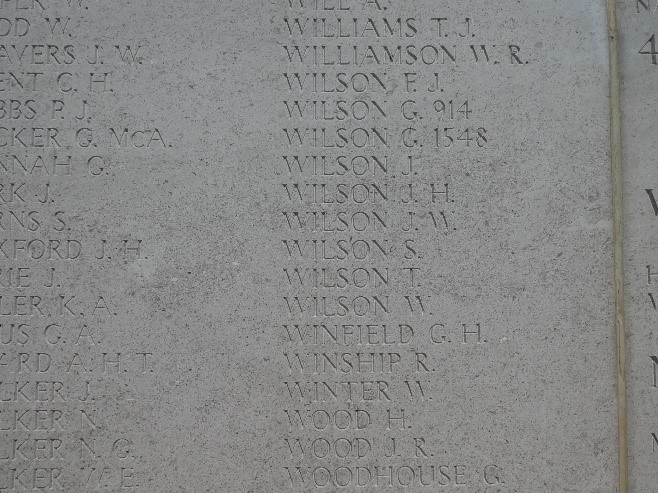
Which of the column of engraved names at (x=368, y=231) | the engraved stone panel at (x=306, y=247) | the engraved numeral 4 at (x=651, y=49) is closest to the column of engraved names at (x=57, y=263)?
the engraved stone panel at (x=306, y=247)

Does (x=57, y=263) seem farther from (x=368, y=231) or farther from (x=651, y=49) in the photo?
(x=651, y=49)

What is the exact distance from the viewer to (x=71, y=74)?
3.58 m

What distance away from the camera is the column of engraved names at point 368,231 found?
3430 millimetres

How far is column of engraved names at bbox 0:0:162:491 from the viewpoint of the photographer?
3404 millimetres

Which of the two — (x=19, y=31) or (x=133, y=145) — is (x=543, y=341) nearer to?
(x=133, y=145)

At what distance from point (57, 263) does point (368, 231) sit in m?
1.54

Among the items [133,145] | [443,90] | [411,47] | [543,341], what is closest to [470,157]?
[443,90]

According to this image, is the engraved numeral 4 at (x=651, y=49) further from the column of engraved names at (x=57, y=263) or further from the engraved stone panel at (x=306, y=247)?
the column of engraved names at (x=57, y=263)

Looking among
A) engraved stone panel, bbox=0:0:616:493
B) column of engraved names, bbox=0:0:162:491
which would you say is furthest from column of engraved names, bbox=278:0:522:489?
column of engraved names, bbox=0:0:162:491

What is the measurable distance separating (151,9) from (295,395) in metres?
2.08

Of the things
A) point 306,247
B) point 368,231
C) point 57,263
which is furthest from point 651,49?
point 57,263

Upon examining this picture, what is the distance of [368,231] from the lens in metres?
3.53

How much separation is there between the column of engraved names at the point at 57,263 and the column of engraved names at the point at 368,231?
0.78m

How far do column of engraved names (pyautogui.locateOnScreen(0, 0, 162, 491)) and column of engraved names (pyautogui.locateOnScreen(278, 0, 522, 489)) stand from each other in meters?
0.78
